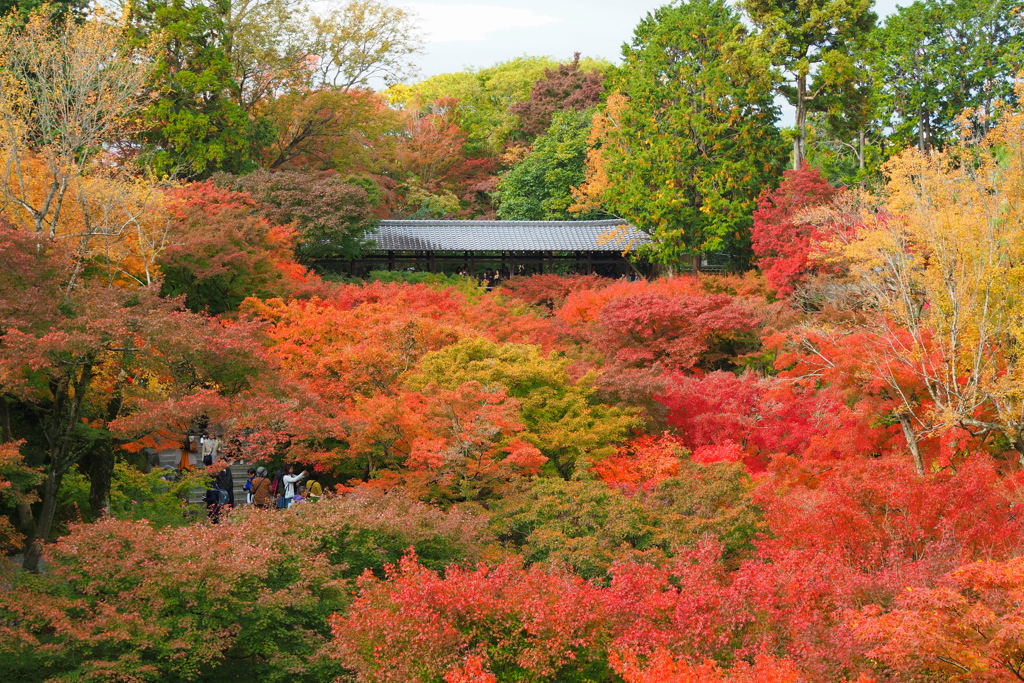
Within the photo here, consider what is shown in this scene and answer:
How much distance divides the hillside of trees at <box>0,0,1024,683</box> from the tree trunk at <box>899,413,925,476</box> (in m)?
0.06

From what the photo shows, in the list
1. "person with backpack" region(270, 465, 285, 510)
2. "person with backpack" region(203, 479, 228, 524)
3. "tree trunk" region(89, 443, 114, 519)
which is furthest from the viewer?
"person with backpack" region(270, 465, 285, 510)

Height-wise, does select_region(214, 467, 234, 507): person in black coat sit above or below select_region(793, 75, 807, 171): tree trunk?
below

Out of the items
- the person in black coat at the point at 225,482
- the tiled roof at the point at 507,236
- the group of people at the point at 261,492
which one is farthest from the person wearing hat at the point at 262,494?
the tiled roof at the point at 507,236

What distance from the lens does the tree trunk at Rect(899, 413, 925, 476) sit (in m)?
14.6

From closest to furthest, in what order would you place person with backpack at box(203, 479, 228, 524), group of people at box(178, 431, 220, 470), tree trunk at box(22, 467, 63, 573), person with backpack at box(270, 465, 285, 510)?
tree trunk at box(22, 467, 63, 573)
person with backpack at box(203, 479, 228, 524)
person with backpack at box(270, 465, 285, 510)
group of people at box(178, 431, 220, 470)

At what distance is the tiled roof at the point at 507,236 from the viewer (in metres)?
31.8

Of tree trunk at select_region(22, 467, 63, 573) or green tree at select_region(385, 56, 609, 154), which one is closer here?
tree trunk at select_region(22, 467, 63, 573)

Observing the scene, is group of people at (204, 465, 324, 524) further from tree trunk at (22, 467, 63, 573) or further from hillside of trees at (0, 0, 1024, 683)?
tree trunk at (22, 467, 63, 573)

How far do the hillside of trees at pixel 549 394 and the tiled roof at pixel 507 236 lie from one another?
5.36ft

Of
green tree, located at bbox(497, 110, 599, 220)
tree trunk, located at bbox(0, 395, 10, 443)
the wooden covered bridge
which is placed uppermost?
green tree, located at bbox(497, 110, 599, 220)

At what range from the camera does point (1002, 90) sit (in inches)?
1008

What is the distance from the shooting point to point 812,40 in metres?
28.9

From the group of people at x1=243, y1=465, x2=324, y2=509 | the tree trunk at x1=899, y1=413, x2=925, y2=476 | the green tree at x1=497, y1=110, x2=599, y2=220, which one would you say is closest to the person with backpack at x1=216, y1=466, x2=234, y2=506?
the group of people at x1=243, y1=465, x2=324, y2=509

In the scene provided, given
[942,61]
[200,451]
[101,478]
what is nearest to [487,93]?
[942,61]
